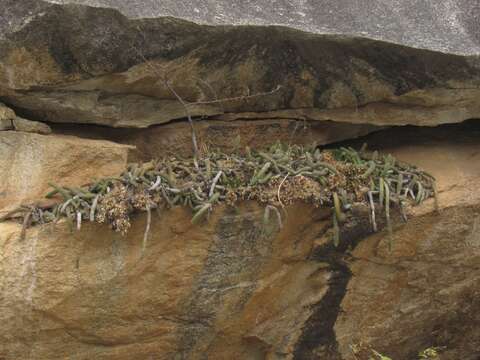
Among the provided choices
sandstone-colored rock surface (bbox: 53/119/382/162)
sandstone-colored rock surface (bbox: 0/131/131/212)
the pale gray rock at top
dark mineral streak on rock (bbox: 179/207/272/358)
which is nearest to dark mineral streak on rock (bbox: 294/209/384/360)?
dark mineral streak on rock (bbox: 179/207/272/358)

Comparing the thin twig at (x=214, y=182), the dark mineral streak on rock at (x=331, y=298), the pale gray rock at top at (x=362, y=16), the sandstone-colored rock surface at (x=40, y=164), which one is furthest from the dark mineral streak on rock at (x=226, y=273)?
the pale gray rock at top at (x=362, y=16)

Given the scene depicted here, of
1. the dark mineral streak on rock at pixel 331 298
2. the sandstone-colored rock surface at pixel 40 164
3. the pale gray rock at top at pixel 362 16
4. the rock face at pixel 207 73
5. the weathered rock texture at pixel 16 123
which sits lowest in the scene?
the dark mineral streak on rock at pixel 331 298

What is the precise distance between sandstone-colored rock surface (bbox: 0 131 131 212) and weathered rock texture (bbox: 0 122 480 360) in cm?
23

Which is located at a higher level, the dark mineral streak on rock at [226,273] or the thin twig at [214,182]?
the thin twig at [214,182]

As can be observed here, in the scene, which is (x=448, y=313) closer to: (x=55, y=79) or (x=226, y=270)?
(x=226, y=270)

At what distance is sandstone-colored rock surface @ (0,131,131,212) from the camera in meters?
3.18

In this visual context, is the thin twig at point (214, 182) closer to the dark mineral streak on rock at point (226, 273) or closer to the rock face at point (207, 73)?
the dark mineral streak on rock at point (226, 273)

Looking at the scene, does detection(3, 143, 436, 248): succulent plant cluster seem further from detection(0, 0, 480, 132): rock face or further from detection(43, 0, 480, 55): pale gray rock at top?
detection(43, 0, 480, 55): pale gray rock at top

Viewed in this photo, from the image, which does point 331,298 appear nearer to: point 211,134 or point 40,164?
point 211,134

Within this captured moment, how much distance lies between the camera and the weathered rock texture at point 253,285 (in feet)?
9.98

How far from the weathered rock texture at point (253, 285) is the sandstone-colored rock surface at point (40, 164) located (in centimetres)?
23

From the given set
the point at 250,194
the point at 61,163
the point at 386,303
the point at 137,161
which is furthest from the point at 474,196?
the point at 61,163

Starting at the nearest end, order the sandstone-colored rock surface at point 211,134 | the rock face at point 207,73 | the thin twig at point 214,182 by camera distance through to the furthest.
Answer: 1. the rock face at point 207,73
2. the thin twig at point 214,182
3. the sandstone-colored rock surface at point 211,134

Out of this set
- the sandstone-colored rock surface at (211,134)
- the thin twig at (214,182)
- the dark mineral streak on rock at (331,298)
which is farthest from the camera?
the sandstone-colored rock surface at (211,134)
